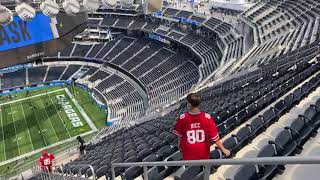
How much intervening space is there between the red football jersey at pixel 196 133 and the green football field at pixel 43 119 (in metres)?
29.8

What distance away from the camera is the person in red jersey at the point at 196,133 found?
5.24 metres

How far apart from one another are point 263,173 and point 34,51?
86.1 ft

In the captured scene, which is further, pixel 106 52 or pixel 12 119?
pixel 106 52

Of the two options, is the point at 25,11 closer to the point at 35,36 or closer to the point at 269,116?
the point at 35,36

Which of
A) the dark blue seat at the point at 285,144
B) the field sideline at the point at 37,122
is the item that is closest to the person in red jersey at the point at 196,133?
the dark blue seat at the point at 285,144

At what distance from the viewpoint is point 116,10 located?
60.1 metres

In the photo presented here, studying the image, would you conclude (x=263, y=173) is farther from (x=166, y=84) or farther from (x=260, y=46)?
(x=166, y=84)

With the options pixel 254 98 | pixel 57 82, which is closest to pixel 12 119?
pixel 57 82

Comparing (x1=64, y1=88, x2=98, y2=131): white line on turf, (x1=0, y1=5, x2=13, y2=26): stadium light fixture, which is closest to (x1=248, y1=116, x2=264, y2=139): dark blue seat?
(x1=0, y1=5, x2=13, y2=26): stadium light fixture

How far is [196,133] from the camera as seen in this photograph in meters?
5.32

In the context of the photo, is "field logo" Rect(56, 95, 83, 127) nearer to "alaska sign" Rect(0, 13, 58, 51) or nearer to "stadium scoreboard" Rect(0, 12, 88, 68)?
"stadium scoreboard" Rect(0, 12, 88, 68)

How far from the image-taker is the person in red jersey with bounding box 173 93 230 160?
5.24 metres

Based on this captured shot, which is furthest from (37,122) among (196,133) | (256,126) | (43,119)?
(196,133)

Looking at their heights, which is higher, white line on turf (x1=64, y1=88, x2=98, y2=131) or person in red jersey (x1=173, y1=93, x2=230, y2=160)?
person in red jersey (x1=173, y1=93, x2=230, y2=160)
